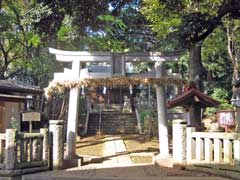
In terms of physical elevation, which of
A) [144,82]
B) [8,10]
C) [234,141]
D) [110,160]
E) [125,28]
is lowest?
[110,160]

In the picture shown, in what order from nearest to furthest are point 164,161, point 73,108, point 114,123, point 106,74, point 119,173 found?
1. point 119,173
2. point 164,161
3. point 106,74
4. point 73,108
5. point 114,123

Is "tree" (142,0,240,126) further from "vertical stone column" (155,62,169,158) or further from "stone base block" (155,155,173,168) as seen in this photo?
"stone base block" (155,155,173,168)

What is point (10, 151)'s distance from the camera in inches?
454

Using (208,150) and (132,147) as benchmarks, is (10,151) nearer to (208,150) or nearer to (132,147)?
(208,150)

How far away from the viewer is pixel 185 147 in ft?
41.5

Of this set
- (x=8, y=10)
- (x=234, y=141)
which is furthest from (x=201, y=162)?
(x=8, y=10)

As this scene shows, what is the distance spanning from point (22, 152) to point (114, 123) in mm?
18982

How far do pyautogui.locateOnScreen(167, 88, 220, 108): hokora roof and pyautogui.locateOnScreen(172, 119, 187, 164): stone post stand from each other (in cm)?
222

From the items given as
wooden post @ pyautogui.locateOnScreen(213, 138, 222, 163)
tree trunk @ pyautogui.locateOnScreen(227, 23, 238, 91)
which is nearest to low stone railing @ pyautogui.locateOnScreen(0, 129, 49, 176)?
wooden post @ pyautogui.locateOnScreen(213, 138, 222, 163)

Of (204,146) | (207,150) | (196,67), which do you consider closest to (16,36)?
(196,67)

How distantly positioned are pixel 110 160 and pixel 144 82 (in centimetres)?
345

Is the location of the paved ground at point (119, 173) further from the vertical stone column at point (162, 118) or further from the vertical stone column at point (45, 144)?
the vertical stone column at point (162, 118)

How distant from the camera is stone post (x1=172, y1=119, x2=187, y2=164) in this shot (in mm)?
12625

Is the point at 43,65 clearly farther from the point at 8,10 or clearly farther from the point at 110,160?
the point at 110,160
